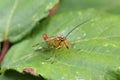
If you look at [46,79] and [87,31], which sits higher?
[87,31]

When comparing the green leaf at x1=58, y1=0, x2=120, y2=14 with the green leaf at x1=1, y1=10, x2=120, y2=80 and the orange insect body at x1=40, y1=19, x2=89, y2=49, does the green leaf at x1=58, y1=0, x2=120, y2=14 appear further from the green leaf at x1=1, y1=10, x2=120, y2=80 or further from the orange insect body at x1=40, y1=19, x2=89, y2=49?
the orange insect body at x1=40, y1=19, x2=89, y2=49

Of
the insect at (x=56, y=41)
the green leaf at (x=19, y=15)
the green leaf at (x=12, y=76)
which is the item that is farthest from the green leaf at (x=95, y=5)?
the green leaf at (x=12, y=76)

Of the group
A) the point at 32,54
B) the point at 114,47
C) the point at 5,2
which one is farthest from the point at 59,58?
the point at 5,2

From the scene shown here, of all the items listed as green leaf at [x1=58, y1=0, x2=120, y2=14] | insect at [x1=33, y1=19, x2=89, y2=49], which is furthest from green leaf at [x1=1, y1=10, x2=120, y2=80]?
green leaf at [x1=58, y1=0, x2=120, y2=14]

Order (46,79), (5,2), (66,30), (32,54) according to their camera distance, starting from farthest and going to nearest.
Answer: (5,2), (66,30), (32,54), (46,79)

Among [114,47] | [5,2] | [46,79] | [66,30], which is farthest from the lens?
[5,2]

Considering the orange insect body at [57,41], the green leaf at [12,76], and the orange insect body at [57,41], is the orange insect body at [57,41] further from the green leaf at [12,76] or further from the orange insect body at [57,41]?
the green leaf at [12,76]

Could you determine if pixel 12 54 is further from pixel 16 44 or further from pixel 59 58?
pixel 59 58

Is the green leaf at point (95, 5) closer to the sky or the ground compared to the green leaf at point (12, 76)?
closer to the sky
